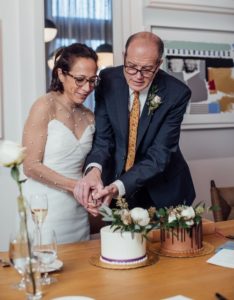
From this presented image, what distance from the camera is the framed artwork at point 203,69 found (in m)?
3.98

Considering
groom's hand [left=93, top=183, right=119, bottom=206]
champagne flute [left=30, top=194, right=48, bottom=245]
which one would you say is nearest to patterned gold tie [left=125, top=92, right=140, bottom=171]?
groom's hand [left=93, top=183, right=119, bottom=206]

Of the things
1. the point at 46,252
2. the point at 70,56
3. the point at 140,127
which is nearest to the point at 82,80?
the point at 70,56

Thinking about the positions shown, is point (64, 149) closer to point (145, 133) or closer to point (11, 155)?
point (145, 133)

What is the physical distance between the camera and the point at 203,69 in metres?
4.12

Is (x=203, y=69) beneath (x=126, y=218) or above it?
above

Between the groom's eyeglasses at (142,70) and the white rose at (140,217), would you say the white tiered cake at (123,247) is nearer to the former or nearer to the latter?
the white rose at (140,217)

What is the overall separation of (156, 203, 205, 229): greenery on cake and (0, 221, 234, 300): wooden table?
13 centimetres

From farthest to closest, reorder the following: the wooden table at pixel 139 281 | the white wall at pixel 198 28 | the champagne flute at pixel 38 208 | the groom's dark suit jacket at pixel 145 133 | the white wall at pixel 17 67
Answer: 1. the white wall at pixel 198 28
2. the white wall at pixel 17 67
3. the groom's dark suit jacket at pixel 145 133
4. the champagne flute at pixel 38 208
5. the wooden table at pixel 139 281

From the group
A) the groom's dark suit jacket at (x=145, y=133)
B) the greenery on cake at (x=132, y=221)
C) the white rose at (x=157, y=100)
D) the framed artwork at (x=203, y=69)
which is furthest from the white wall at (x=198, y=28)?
the greenery on cake at (x=132, y=221)

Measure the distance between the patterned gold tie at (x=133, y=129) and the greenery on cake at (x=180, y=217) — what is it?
0.78 m

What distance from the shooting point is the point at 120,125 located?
2.64 metres

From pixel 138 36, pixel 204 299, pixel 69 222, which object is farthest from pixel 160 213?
pixel 138 36

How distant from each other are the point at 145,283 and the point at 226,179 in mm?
2683

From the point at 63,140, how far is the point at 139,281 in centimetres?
109
